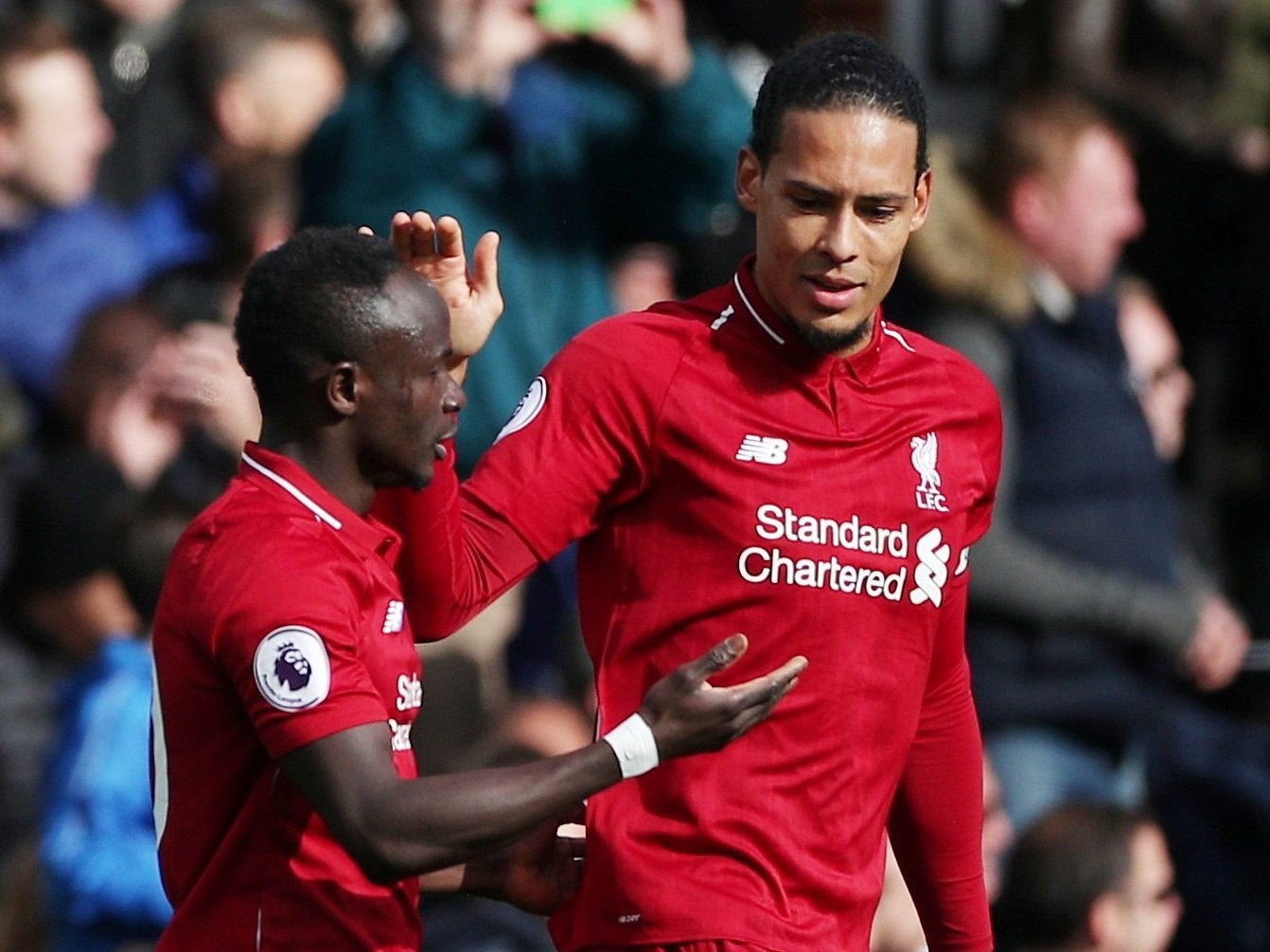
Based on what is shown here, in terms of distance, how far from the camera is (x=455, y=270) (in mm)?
3965

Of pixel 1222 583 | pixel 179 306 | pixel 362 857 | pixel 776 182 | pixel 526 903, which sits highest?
pixel 776 182

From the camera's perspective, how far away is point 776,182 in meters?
3.84

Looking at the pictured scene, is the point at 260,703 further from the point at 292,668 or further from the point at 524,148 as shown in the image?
the point at 524,148

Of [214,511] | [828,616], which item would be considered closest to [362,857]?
[214,511]

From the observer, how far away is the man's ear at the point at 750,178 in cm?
391

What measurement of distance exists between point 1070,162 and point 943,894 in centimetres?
297

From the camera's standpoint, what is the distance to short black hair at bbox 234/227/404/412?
3.60m

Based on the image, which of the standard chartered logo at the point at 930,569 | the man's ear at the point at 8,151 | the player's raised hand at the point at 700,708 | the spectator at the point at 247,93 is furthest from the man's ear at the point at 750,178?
the man's ear at the point at 8,151

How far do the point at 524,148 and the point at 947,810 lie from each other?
3.05 metres

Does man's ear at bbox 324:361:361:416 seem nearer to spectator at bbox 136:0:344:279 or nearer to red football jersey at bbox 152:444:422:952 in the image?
red football jersey at bbox 152:444:422:952

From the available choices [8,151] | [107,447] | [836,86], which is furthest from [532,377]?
[836,86]

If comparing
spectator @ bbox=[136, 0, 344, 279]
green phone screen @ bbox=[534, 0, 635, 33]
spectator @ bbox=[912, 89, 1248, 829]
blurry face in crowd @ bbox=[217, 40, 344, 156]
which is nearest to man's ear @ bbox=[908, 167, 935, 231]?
spectator @ bbox=[912, 89, 1248, 829]

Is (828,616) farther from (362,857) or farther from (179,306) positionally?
(179,306)

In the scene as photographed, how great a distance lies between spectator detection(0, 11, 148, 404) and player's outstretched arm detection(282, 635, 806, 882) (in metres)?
4.05
